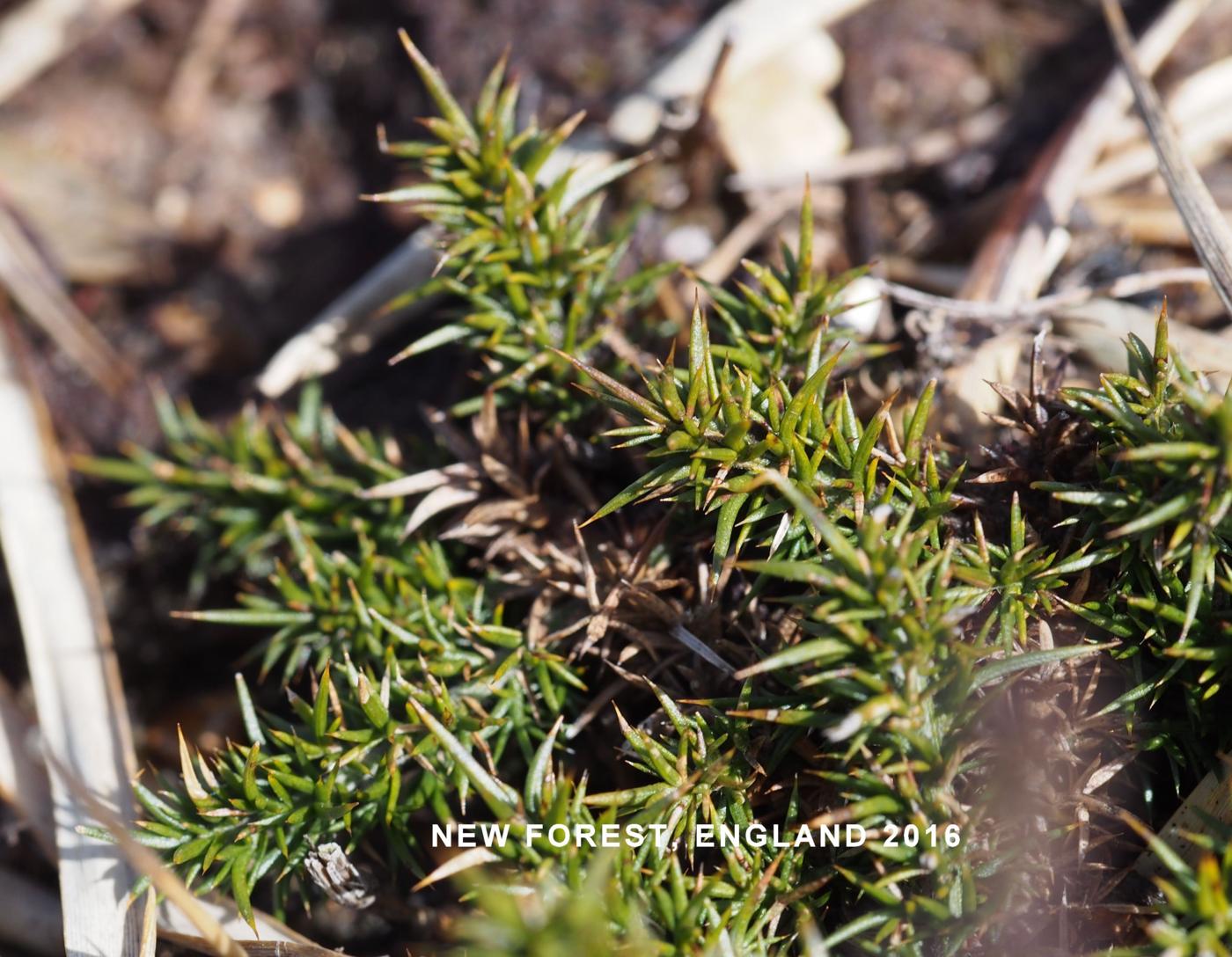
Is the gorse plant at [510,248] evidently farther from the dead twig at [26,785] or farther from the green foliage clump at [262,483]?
the dead twig at [26,785]

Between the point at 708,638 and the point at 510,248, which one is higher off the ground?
the point at 510,248

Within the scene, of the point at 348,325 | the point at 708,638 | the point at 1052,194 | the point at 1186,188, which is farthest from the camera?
the point at 348,325

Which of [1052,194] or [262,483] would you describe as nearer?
[262,483]

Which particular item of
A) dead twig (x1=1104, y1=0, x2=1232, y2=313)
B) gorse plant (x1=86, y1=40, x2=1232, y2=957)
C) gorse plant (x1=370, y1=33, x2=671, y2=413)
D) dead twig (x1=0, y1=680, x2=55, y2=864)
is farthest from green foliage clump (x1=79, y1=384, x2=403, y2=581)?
dead twig (x1=1104, y1=0, x2=1232, y2=313)

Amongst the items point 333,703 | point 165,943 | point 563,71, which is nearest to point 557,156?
point 563,71

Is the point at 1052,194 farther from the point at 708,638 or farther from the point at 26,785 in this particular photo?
the point at 26,785

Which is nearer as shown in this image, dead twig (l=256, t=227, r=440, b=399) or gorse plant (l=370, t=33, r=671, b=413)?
gorse plant (l=370, t=33, r=671, b=413)

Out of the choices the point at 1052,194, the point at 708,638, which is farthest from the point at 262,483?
the point at 1052,194

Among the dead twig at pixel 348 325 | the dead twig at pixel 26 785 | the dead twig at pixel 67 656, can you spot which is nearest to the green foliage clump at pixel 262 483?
the dead twig at pixel 348 325

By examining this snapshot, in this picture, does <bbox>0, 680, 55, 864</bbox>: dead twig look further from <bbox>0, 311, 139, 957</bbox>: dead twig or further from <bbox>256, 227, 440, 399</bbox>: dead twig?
<bbox>256, 227, 440, 399</bbox>: dead twig

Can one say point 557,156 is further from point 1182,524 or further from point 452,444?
point 1182,524
